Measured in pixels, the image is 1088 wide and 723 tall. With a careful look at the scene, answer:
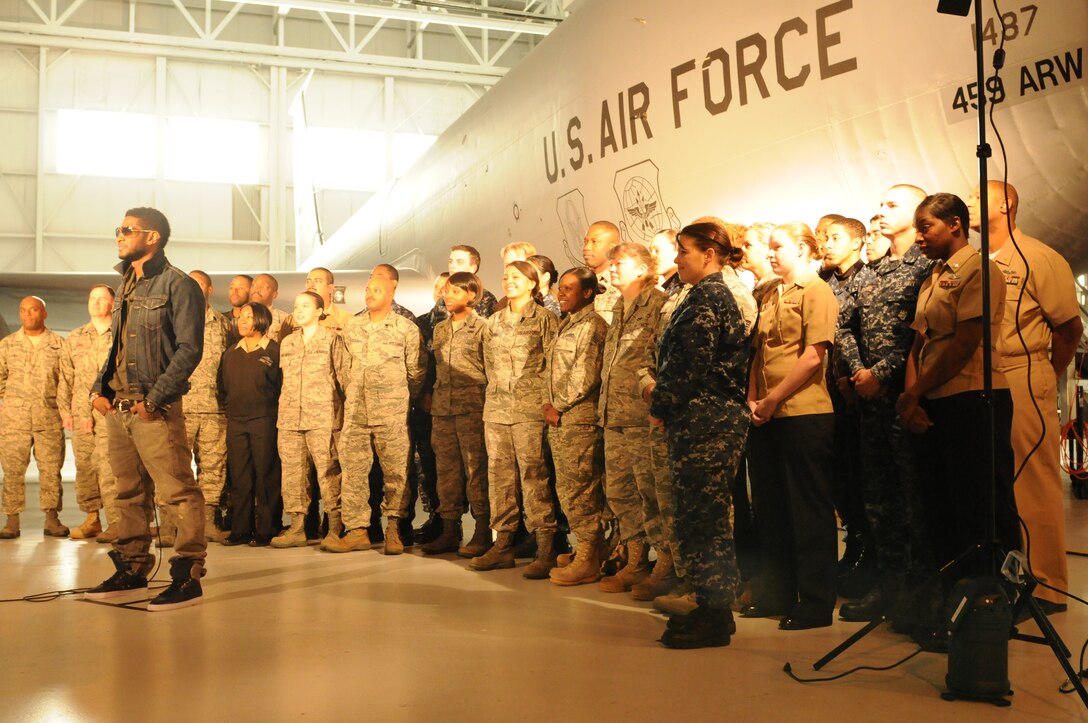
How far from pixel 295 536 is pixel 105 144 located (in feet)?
61.8

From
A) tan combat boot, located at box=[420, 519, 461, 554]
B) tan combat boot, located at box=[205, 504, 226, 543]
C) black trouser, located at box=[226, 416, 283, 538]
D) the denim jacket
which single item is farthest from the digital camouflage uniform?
tan combat boot, located at box=[205, 504, 226, 543]

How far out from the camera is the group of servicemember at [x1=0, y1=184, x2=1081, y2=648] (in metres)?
3.64

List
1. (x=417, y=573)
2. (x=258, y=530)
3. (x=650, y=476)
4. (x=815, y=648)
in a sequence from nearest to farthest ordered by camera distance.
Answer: (x=815, y=648) < (x=650, y=476) < (x=417, y=573) < (x=258, y=530)

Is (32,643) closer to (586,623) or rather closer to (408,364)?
(586,623)

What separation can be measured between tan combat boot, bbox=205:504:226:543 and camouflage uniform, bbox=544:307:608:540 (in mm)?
2682

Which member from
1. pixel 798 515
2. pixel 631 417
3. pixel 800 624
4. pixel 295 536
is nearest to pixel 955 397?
pixel 798 515

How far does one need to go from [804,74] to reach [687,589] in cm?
280

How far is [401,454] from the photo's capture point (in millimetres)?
6000

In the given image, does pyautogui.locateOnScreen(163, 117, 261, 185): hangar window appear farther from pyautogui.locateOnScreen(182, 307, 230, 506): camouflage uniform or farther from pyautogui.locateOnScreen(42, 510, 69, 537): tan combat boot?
pyautogui.locateOnScreen(182, 307, 230, 506): camouflage uniform

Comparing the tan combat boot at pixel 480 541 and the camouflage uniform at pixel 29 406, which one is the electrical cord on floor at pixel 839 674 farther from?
the camouflage uniform at pixel 29 406

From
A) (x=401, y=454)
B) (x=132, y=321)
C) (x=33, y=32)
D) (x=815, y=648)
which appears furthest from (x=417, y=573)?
(x=33, y=32)

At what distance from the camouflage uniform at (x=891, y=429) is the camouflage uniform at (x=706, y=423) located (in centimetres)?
68

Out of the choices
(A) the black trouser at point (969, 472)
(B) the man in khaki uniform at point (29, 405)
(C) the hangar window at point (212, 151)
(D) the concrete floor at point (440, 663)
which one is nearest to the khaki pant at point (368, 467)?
(D) the concrete floor at point (440, 663)

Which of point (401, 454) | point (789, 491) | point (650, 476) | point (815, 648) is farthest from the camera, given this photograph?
point (401, 454)
